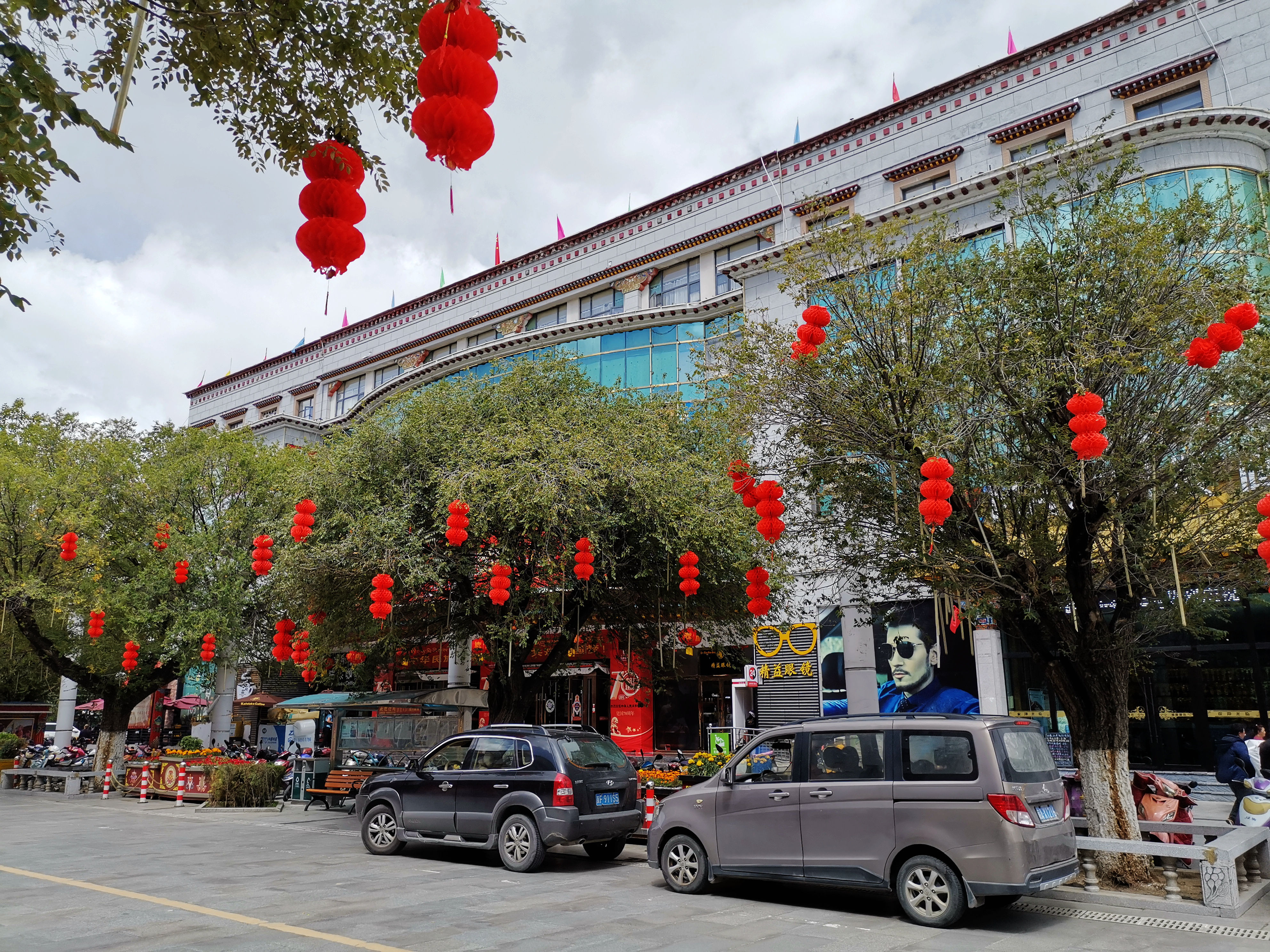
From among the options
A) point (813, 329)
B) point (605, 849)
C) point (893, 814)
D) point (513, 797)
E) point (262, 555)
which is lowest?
point (605, 849)

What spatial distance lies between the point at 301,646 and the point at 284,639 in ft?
2.10

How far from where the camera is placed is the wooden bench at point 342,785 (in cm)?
1941

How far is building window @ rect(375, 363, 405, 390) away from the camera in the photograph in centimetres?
3740

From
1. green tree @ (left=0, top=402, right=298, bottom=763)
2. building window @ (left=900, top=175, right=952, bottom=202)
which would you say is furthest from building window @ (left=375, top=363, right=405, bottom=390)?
building window @ (left=900, top=175, right=952, bottom=202)

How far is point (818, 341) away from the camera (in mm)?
10523

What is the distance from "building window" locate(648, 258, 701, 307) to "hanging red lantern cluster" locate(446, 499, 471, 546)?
52.0 feet

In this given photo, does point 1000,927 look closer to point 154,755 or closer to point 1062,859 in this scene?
point 1062,859

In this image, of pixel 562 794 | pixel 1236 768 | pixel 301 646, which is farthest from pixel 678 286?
pixel 1236 768

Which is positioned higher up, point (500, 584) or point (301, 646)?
point (500, 584)

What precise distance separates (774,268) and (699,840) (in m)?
8.32

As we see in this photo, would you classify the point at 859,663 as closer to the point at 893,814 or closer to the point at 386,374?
the point at 893,814

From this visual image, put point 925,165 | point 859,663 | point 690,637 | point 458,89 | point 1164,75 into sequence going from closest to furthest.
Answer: point 458,89 → point 690,637 → point 1164,75 → point 859,663 → point 925,165

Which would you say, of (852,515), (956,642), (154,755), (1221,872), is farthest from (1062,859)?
(154,755)

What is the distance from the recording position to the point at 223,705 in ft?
117
